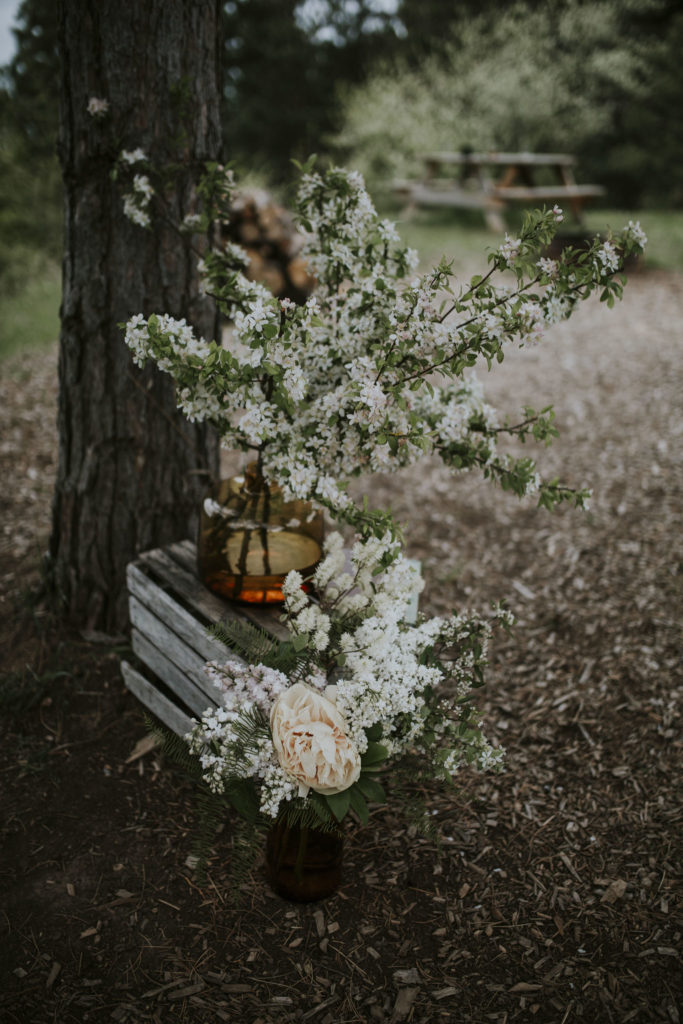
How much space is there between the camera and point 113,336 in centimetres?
248

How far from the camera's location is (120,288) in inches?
96.0

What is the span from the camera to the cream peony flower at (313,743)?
147 cm

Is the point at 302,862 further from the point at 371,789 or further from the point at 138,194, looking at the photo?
the point at 138,194

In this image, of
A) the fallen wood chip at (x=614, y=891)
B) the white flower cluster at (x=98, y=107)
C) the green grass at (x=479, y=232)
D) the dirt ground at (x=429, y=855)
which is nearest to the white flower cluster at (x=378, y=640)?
the dirt ground at (x=429, y=855)

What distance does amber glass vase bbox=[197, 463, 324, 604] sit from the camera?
1995mm

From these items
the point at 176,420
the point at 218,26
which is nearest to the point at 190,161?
the point at 218,26

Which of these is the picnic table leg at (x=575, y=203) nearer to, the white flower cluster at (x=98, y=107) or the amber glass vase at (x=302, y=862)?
the white flower cluster at (x=98, y=107)

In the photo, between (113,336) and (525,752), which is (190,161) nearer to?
(113,336)

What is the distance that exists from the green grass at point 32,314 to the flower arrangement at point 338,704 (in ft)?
16.0

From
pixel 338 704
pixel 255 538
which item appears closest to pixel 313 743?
pixel 338 704

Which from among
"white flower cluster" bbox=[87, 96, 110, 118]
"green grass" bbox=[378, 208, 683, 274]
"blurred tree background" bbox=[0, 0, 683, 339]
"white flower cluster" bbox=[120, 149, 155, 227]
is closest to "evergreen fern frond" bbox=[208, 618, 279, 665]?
"white flower cluster" bbox=[120, 149, 155, 227]

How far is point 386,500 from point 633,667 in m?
1.62

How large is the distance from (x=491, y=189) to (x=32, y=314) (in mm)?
6159

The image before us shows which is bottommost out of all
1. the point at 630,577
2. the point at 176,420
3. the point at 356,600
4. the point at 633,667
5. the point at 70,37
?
the point at 633,667
